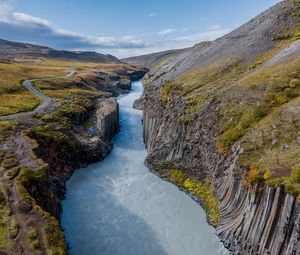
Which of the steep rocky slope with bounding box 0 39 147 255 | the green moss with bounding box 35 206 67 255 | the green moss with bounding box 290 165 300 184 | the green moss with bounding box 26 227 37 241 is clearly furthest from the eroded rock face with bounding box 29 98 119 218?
the green moss with bounding box 290 165 300 184

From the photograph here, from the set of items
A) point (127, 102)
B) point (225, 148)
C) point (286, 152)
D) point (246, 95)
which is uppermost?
point (246, 95)

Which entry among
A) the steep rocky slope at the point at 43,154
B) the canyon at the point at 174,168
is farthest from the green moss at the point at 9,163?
the canyon at the point at 174,168

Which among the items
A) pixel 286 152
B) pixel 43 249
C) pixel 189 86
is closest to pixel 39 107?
pixel 189 86

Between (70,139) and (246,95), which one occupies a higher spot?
(246,95)

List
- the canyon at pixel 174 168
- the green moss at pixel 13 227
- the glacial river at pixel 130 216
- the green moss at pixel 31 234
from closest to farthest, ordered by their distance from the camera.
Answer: the green moss at pixel 31 234 < the green moss at pixel 13 227 < the canyon at pixel 174 168 < the glacial river at pixel 130 216

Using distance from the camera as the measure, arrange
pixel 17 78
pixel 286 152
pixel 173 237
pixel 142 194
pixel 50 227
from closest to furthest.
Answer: pixel 50 227, pixel 286 152, pixel 173 237, pixel 142 194, pixel 17 78

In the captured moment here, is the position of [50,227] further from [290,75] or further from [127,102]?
[127,102]

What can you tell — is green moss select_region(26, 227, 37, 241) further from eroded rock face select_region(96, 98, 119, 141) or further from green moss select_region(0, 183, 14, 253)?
eroded rock face select_region(96, 98, 119, 141)

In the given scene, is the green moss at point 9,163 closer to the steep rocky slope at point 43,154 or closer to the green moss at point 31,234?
the steep rocky slope at point 43,154
